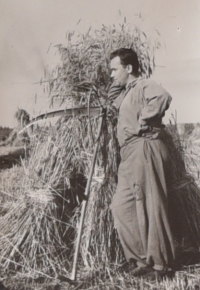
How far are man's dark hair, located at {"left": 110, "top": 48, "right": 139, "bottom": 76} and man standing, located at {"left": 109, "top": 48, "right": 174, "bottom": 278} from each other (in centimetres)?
6

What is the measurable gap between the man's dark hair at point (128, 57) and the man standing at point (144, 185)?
0.19 ft

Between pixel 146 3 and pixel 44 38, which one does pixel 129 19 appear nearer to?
pixel 146 3

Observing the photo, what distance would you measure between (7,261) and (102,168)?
0.43m

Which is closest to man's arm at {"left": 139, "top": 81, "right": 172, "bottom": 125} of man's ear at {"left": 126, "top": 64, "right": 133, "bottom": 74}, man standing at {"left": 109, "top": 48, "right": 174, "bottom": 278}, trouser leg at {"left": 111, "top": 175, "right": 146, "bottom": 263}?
man standing at {"left": 109, "top": 48, "right": 174, "bottom": 278}

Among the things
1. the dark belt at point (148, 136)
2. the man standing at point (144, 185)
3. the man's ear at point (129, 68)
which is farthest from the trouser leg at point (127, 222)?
the man's ear at point (129, 68)

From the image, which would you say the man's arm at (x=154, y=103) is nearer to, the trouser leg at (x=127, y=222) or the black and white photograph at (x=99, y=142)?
the black and white photograph at (x=99, y=142)

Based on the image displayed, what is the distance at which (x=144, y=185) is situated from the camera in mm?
1077

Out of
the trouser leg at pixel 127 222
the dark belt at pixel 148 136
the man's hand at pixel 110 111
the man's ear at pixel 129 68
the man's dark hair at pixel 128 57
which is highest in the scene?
the man's dark hair at pixel 128 57

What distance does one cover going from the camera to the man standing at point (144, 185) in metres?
1.07

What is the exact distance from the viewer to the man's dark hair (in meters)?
1.14

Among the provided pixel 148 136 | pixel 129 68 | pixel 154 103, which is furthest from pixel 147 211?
pixel 129 68

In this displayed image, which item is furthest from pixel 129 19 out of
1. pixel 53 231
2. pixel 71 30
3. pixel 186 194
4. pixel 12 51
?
pixel 53 231

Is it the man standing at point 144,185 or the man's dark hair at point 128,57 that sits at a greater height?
the man's dark hair at point 128,57

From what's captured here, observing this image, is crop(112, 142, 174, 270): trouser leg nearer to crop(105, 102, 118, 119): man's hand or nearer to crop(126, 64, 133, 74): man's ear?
crop(105, 102, 118, 119): man's hand
